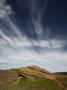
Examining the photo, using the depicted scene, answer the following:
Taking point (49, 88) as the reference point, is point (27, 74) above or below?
above

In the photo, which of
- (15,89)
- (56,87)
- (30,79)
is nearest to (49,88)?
(56,87)

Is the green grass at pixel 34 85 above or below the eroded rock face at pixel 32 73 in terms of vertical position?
below

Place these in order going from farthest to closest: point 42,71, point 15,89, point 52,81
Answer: point 42,71 → point 52,81 → point 15,89

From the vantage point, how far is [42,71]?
39031 mm

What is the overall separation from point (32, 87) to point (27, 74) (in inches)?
116

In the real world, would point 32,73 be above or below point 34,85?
above

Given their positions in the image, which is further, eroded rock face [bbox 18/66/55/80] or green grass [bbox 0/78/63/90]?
eroded rock face [bbox 18/66/55/80]

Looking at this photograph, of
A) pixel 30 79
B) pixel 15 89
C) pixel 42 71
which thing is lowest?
pixel 15 89

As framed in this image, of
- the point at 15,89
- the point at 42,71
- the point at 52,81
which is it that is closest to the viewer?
the point at 15,89

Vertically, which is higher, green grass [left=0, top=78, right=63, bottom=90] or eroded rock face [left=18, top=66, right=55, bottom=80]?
eroded rock face [left=18, top=66, right=55, bottom=80]

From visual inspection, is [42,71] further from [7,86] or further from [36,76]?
[7,86]

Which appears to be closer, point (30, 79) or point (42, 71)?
point (30, 79)

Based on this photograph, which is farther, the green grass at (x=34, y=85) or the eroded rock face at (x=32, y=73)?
the eroded rock face at (x=32, y=73)

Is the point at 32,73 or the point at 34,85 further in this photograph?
the point at 32,73
